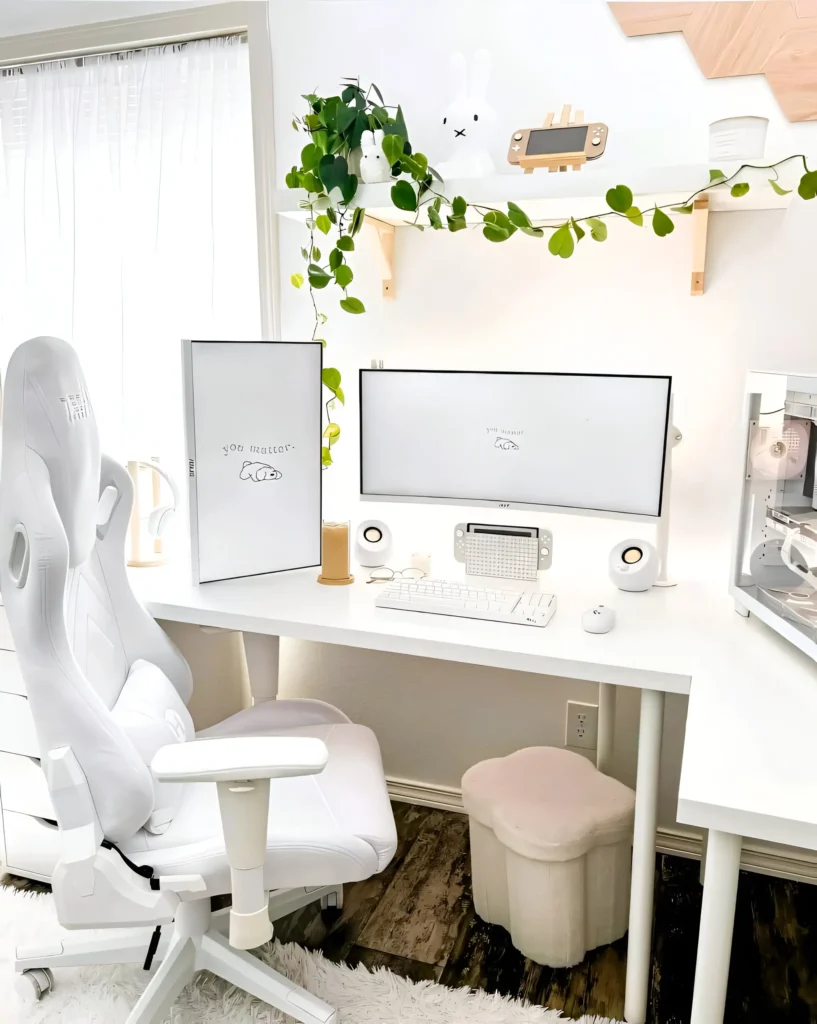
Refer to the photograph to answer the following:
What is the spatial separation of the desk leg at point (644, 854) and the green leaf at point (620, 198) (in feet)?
2.98

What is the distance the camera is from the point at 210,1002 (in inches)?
61.7

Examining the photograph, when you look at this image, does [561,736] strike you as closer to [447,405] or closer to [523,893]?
[523,893]

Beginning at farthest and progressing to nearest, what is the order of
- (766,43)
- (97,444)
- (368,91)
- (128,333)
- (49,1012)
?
(128,333), (368,91), (766,43), (49,1012), (97,444)

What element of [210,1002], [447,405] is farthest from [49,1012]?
[447,405]

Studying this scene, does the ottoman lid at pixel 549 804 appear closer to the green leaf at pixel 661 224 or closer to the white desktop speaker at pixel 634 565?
the white desktop speaker at pixel 634 565

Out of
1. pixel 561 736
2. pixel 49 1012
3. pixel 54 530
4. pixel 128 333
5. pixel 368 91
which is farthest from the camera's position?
pixel 128 333

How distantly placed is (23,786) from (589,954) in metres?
1.26

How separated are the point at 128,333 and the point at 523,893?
1800 millimetres

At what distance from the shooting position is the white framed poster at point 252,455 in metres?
1.78

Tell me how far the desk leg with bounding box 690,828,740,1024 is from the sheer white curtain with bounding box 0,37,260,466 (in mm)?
1763

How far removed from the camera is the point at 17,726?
5.65 feet

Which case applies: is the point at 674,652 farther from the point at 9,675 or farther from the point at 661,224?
the point at 9,675

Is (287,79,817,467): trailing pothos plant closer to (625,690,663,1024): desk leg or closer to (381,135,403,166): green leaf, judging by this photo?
(381,135,403,166): green leaf

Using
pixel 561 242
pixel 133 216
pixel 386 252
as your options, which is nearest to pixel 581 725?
pixel 561 242
